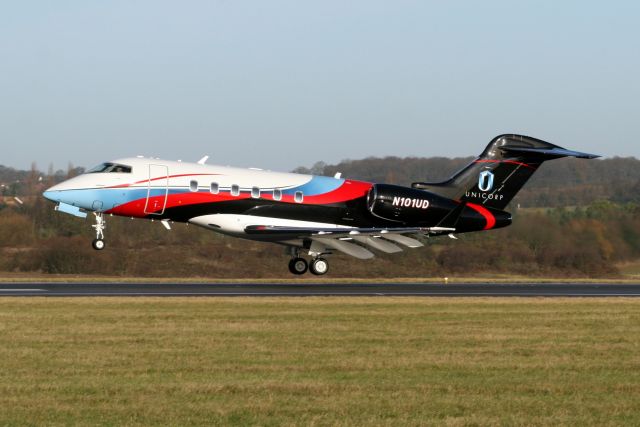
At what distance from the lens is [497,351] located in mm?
16875

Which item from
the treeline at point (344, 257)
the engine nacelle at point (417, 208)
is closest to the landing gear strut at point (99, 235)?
Answer: the engine nacelle at point (417, 208)

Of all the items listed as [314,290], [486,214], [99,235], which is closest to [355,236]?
[314,290]

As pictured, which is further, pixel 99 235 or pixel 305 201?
pixel 305 201

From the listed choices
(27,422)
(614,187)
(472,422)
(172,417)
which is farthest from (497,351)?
(614,187)

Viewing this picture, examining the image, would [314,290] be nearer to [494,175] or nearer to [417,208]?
[417,208]

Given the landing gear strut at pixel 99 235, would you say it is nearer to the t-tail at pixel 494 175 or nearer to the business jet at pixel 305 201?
the business jet at pixel 305 201

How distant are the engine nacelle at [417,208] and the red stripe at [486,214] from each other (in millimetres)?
114

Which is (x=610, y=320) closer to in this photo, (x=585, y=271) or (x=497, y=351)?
(x=497, y=351)

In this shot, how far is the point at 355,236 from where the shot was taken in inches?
1383

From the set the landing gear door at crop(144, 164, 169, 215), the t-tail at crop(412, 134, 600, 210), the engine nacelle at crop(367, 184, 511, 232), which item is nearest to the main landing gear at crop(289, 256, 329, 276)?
the engine nacelle at crop(367, 184, 511, 232)

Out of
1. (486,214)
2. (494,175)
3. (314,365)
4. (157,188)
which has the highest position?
(494,175)

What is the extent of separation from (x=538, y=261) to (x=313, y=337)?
90.7 feet

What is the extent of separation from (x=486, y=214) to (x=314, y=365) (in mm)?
24926

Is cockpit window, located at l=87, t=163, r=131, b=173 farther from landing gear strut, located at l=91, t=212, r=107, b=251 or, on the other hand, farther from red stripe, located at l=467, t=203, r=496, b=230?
red stripe, located at l=467, t=203, r=496, b=230
